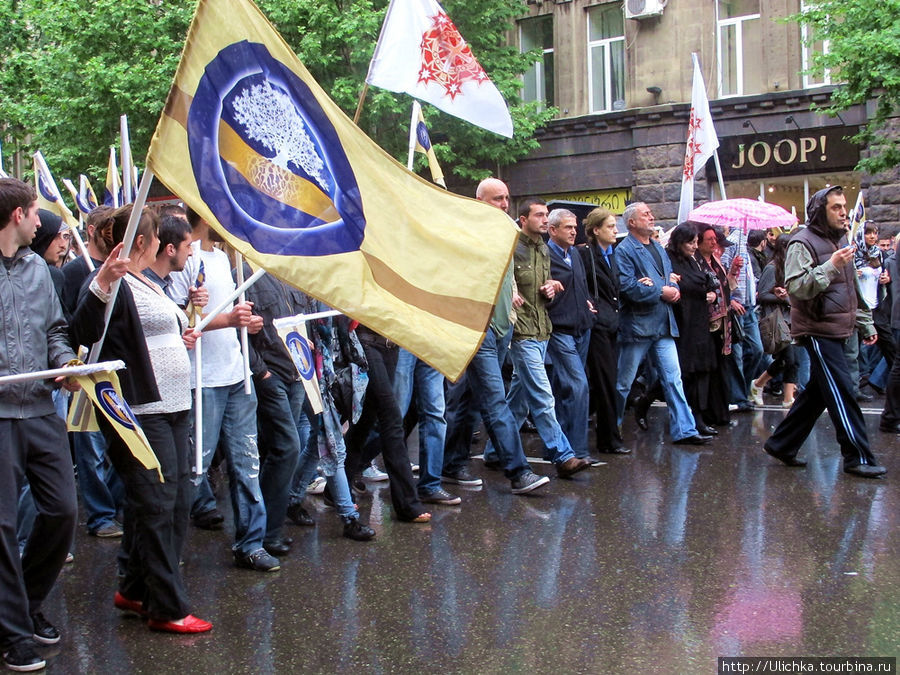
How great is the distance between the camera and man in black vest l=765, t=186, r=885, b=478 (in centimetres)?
757

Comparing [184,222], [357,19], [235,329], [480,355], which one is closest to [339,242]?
[184,222]

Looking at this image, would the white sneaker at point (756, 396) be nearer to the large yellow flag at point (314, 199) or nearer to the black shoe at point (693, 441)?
the black shoe at point (693, 441)

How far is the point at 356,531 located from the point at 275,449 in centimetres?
75

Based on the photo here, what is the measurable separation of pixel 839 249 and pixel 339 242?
4631 mm

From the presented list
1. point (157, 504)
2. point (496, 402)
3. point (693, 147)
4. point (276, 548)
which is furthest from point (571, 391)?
point (693, 147)

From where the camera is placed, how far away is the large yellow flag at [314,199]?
400 cm

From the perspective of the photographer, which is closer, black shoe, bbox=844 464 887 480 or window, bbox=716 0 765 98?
black shoe, bbox=844 464 887 480

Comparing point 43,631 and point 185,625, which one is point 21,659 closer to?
point 43,631

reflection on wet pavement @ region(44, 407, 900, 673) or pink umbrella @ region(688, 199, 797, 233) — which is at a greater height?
pink umbrella @ region(688, 199, 797, 233)

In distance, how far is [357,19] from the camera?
19.8 m

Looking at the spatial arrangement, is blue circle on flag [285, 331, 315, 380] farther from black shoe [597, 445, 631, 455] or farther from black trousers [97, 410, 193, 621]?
black shoe [597, 445, 631, 455]

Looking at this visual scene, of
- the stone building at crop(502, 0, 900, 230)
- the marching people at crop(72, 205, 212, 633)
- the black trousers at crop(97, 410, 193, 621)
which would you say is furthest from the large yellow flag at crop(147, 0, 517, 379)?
the stone building at crop(502, 0, 900, 230)

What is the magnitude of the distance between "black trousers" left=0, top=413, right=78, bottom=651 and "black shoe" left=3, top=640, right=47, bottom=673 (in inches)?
1.1

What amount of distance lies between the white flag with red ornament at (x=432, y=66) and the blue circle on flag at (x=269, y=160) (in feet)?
8.65
